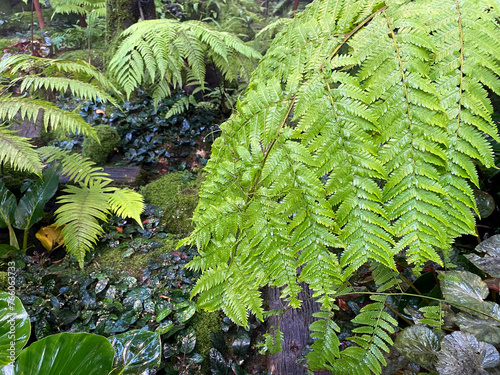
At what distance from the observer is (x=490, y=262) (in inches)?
47.8

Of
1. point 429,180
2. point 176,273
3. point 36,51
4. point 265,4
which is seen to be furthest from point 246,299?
point 265,4

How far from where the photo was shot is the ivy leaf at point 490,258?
3.87 ft

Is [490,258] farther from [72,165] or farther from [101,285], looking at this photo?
[72,165]

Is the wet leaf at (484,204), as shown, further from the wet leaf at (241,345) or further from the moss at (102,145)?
the moss at (102,145)

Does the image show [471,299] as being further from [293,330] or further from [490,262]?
[293,330]

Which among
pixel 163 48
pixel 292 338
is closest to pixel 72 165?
pixel 163 48

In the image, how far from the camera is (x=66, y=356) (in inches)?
45.6

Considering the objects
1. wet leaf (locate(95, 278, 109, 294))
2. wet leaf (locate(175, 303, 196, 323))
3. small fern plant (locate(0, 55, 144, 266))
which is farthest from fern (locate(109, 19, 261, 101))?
wet leaf (locate(175, 303, 196, 323))

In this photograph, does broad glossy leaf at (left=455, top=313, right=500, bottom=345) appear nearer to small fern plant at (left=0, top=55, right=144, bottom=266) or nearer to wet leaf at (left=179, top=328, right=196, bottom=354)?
wet leaf at (left=179, top=328, right=196, bottom=354)

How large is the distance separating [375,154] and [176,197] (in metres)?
2.86

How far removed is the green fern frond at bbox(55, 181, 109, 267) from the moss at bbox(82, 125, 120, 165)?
3.07 feet

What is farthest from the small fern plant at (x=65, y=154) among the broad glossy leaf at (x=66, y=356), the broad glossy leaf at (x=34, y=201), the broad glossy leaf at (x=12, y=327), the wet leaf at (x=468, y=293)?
the wet leaf at (x=468, y=293)

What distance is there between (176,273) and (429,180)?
233cm

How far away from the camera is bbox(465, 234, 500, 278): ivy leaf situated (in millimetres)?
1181
